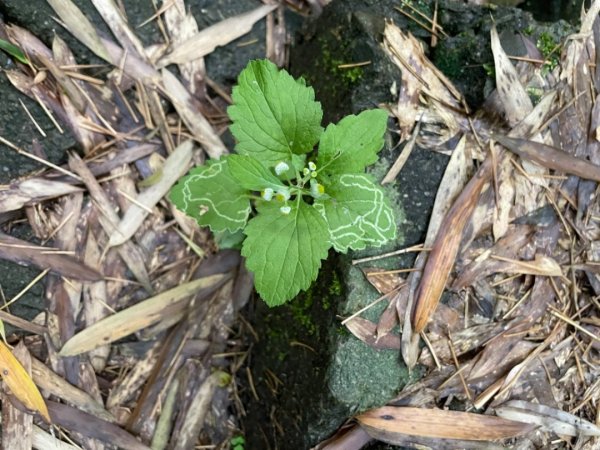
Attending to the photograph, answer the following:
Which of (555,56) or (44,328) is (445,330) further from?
(44,328)

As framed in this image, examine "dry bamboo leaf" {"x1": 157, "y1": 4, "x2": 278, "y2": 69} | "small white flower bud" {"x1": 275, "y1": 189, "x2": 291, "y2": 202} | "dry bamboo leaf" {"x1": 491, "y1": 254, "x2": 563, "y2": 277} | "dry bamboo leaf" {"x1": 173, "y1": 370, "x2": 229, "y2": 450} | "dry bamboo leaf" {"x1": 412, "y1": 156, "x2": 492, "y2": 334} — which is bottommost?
"dry bamboo leaf" {"x1": 173, "y1": 370, "x2": 229, "y2": 450}

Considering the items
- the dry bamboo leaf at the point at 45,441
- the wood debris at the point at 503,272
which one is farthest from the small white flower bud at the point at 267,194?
the dry bamboo leaf at the point at 45,441

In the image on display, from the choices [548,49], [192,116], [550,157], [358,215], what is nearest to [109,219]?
[192,116]

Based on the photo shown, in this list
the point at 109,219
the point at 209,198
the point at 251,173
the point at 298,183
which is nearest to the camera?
the point at 251,173

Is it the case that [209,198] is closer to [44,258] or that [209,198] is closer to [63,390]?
[44,258]

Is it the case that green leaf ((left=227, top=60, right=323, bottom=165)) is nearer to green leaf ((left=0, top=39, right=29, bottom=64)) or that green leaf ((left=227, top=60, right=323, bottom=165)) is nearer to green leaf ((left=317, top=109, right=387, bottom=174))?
green leaf ((left=317, top=109, right=387, bottom=174))

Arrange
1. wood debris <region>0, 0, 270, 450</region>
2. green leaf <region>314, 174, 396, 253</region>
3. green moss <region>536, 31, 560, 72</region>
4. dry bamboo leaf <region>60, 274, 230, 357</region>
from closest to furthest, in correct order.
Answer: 1. green leaf <region>314, 174, 396, 253</region>
2. green moss <region>536, 31, 560, 72</region>
3. wood debris <region>0, 0, 270, 450</region>
4. dry bamboo leaf <region>60, 274, 230, 357</region>

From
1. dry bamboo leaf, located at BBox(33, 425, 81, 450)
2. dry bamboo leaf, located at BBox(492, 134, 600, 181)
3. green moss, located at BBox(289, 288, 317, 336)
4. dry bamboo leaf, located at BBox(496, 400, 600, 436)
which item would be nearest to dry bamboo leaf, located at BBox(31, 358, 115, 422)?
dry bamboo leaf, located at BBox(33, 425, 81, 450)
